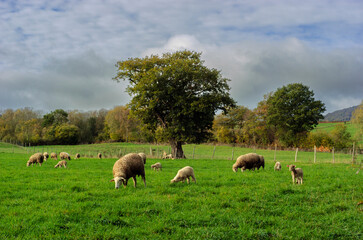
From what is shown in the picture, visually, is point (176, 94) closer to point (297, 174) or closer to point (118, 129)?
point (297, 174)

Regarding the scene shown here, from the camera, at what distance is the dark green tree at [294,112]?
69344mm

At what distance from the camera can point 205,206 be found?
9328 mm

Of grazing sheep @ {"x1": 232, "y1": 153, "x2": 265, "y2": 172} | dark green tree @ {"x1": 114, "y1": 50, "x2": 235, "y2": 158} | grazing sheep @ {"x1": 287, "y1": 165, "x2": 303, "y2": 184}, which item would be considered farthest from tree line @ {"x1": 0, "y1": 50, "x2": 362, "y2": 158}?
grazing sheep @ {"x1": 287, "y1": 165, "x2": 303, "y2": 184}

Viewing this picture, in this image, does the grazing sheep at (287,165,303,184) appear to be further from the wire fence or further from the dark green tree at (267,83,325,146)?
the dark green tree at (267,83,325,146)

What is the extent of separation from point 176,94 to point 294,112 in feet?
→ 148

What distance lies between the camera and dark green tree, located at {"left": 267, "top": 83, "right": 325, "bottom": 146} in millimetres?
69344

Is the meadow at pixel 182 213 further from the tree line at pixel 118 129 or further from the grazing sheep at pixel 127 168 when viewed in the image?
the tree line at pixel 118 129

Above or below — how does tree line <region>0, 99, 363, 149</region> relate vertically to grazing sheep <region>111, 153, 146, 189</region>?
above

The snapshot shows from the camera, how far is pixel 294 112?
Result: 233ft

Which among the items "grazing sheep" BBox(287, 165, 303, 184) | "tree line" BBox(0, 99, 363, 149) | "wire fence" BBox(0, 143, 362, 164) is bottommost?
"wire fence" BBox(0, 143, 362, 164)

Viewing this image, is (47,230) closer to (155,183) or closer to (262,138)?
(155,183)

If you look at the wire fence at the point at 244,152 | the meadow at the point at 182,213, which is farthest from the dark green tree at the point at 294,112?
the meadow at the point at 182,213

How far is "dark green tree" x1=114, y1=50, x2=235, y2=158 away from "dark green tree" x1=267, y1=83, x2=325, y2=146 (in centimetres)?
3804

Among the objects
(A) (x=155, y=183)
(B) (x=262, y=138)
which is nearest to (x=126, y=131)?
(B) (x=262, y=138)
